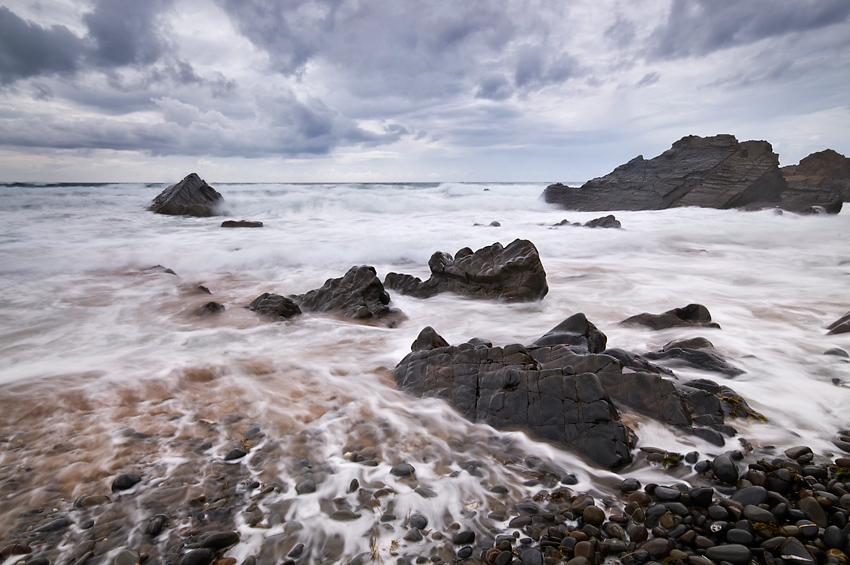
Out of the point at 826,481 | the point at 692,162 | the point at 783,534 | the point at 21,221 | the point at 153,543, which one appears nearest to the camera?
the point at 783,534

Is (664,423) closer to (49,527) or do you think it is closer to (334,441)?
(334,441)

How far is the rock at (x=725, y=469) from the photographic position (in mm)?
2738

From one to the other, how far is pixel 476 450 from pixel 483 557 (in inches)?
41.8

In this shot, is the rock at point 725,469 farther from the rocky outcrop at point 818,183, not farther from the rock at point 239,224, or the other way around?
the rocky outcrop at point 818,183

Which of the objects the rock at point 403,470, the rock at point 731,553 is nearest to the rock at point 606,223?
the rock at point 403,470

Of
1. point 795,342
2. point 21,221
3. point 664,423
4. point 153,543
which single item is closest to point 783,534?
point 664,423

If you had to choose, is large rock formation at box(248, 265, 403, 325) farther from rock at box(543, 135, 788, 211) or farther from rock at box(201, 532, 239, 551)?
rock at box(543, 135, 788, 211)

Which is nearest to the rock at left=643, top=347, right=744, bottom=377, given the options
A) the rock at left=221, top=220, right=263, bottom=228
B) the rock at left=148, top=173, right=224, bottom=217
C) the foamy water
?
the foamy water

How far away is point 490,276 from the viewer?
820 cm

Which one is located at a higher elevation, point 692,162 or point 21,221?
point 692,162

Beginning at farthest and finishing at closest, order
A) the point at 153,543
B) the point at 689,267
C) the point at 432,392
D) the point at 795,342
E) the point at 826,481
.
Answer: the point at 689,267, the point at 795,342, the point at 432,392, the point at 826,481, the point at 153,543

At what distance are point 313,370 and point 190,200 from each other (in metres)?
A: 21.8

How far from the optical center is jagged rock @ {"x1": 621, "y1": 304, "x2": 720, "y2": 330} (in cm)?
620

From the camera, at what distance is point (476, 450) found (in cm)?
339
